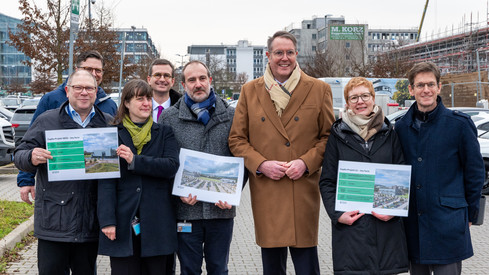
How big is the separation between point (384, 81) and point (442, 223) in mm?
33343

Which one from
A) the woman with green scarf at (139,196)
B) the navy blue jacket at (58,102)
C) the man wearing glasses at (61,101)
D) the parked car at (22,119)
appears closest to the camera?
the woman with green scarf at (139,196)

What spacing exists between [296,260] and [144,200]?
1360 mm

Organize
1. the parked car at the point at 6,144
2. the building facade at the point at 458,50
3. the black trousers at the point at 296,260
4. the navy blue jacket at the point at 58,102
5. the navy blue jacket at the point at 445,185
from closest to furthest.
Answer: the navy blue jacket at the point at 445,185 → the black trousers at the point at 296,260 → the navy blue jacket at the point at 58,102 → the parked car at the point at 6,144 → the building facade at the point at 458,50

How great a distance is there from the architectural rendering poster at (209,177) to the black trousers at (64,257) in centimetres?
86

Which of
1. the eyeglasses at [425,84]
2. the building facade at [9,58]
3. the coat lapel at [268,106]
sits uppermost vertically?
the building facade at [9,58]

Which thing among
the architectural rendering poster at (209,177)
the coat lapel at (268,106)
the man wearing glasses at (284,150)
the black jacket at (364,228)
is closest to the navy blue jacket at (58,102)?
the architectural rendering poster at (209,177)

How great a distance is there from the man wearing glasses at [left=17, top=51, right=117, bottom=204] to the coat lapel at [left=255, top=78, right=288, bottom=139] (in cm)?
148

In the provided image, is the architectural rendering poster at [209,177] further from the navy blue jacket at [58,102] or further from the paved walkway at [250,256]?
the paved walkway at [250,256]

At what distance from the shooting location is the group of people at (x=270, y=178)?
12.1ft

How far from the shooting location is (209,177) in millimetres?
4113

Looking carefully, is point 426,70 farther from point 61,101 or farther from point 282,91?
point 61,101

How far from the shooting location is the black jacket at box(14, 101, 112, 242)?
12.6ft

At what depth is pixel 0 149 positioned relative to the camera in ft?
43.1

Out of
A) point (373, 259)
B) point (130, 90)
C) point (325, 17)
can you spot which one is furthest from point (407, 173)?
point (325, 17)
